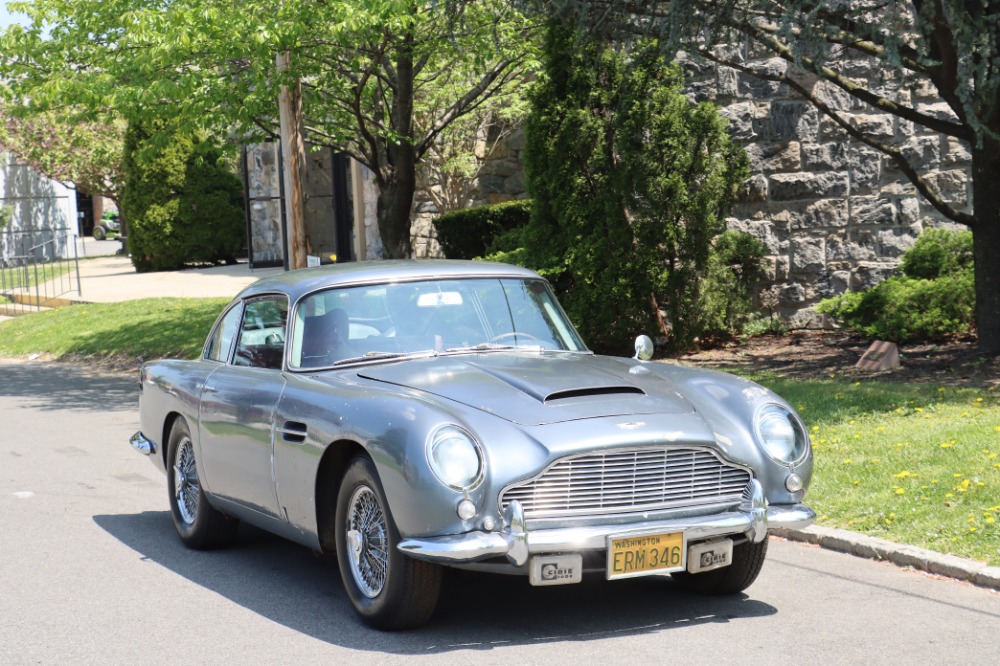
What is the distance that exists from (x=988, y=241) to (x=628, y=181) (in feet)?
12.6

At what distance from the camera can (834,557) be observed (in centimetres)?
679

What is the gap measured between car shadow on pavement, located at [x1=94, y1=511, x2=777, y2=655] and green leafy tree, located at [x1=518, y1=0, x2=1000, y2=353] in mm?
5435

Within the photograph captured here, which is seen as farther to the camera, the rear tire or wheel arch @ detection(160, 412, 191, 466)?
wheel arch @ detection(160, 412, 191, 466)

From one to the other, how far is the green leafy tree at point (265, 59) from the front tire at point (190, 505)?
670 cm

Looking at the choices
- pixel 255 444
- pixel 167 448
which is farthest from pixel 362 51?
pixel 255 444

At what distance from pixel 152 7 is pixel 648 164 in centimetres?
636

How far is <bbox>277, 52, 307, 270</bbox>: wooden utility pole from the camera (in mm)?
14523

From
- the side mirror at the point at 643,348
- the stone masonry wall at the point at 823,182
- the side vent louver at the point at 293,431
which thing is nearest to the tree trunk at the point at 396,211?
the stone masonry wall at the point at 823,182

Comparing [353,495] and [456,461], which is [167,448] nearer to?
[353,495]

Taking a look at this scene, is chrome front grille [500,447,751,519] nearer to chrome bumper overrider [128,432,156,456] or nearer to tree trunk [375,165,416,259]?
chrome bumper overrider [128,432,156,456]

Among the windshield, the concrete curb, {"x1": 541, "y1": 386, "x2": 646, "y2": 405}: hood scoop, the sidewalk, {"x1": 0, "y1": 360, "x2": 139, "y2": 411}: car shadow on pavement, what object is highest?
the windshield

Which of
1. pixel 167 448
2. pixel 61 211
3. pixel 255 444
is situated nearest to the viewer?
pixel 255 444

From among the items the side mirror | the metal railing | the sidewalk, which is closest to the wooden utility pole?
the sidewalk

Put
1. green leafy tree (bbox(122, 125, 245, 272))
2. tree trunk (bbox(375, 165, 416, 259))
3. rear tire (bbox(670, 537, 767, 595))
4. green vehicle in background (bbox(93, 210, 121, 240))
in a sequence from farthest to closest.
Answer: green vehicle in background (bbox(93, 210, 121, 240))
green leafy tree (bbox(122, 125, 245, 272))
tree trunk (bbox(375, 165, 416, 259))
rear tire (bbox(670, 537, 767, 595))
